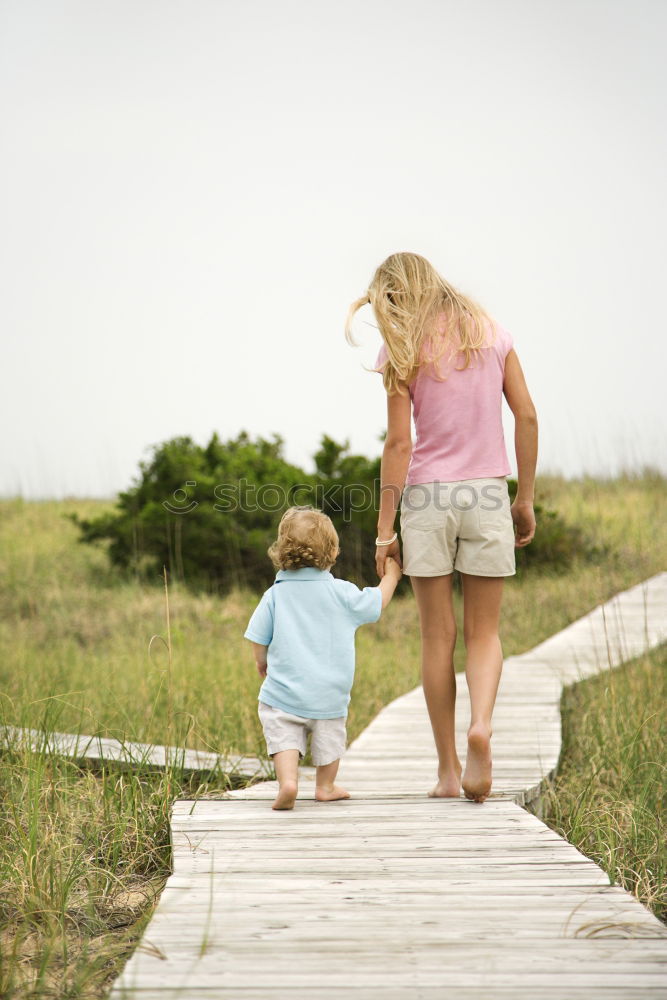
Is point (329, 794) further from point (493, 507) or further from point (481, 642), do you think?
point (493, 507)

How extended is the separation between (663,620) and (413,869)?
676 centimetres

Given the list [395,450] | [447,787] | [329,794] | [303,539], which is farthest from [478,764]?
[395,450]

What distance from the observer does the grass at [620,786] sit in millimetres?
3377

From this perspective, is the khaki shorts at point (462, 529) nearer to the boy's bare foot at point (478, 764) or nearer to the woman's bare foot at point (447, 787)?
the boy's bare foot at point (478, 764)

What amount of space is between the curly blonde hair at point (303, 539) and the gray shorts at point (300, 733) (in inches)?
20.3

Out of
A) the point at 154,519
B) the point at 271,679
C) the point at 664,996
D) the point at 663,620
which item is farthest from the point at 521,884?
the point at 154,519

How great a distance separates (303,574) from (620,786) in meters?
1.79

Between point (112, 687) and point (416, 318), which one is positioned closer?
point (416, 318)

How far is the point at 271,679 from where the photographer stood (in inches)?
137

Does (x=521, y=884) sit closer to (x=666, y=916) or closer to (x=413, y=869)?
(x=413, y=869)

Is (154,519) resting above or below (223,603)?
above

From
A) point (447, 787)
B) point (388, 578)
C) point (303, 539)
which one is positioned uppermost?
point (303, 539)

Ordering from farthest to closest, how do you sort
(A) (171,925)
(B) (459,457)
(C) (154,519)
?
(C) (154,519) < (B) (459,457) < (A) (171,925)

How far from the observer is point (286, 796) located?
3301 millimetres
